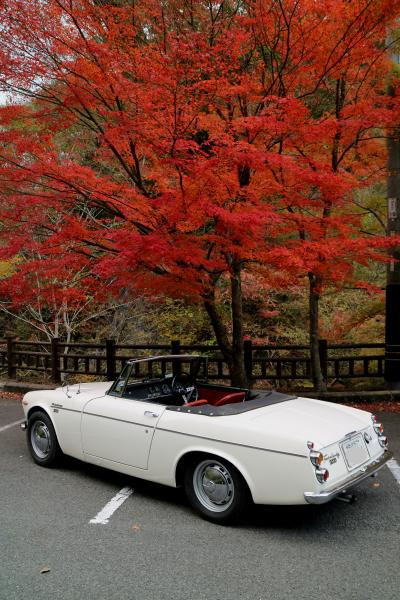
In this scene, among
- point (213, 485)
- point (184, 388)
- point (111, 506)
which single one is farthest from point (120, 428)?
point (213, 485)

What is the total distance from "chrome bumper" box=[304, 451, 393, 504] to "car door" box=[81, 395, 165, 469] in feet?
4.97

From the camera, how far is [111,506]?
14.3ft

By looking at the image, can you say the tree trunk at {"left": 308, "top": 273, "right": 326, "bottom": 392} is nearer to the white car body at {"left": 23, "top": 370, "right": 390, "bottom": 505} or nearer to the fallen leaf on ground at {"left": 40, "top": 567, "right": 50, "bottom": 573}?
the white car body at {"left": 23, "top": 370, "right": 390, "bottom": 505}

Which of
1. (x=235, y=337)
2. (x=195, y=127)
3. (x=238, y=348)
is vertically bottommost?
(x=238, y=348)

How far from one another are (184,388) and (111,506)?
4.70ft

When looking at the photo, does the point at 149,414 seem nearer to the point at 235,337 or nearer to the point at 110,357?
the point at 235,337

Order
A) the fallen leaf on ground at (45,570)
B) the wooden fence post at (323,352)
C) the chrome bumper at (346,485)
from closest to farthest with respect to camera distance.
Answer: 1. the fallen leaf on ground at (45,570)
2. the chrome bumper at (346,485)
3. the wooden fence post at (323,352)

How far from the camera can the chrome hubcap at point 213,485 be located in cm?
394

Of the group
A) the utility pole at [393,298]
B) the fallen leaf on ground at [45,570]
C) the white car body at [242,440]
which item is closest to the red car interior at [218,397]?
the white car body at [242,440]

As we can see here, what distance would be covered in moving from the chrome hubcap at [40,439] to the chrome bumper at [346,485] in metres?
3.06

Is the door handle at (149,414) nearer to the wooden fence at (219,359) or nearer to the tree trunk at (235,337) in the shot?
the tree trunk at (235,337)

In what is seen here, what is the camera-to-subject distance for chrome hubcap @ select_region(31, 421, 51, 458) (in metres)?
5.36

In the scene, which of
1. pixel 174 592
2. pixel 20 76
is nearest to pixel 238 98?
pixel 20 76

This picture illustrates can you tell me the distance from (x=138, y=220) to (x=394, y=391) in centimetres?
543
